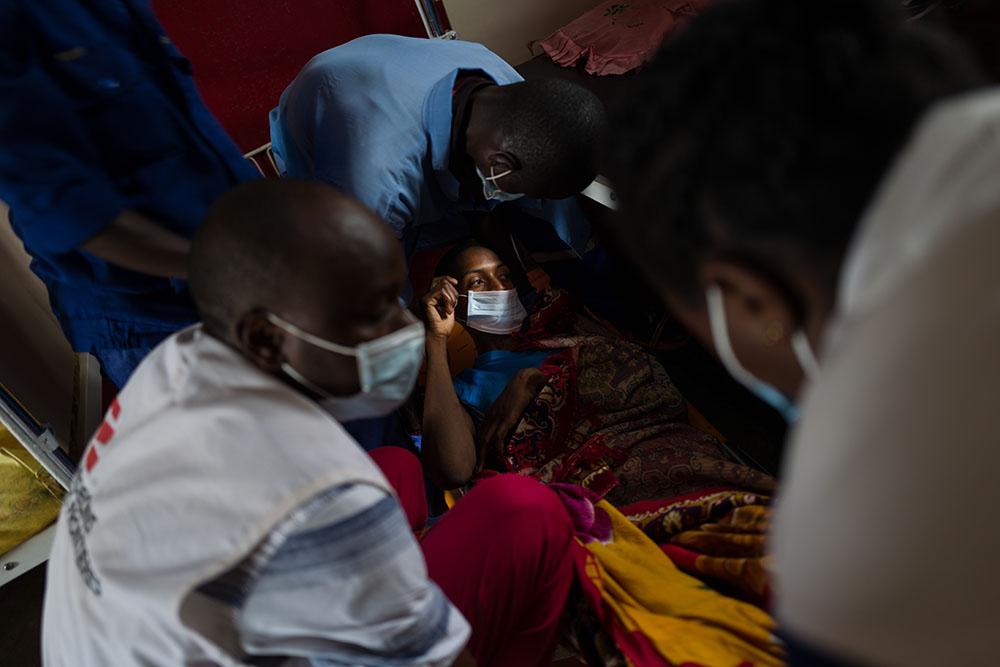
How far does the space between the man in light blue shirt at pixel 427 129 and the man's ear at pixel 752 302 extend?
1213mm

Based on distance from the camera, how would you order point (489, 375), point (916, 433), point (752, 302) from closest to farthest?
point (916, 433) → point (752, 302) → point (489, 375)

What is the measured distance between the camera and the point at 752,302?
614 mm

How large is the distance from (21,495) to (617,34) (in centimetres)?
307

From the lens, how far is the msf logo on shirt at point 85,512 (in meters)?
0.90

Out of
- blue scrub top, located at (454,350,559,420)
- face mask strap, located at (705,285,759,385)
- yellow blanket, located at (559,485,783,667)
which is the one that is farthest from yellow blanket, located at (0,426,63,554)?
face mask strap, located at (705,285,759,385)

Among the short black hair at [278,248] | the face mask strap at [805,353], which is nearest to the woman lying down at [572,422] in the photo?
the face mask strap at [805,353]

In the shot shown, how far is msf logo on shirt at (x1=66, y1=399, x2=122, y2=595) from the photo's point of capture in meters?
0.90

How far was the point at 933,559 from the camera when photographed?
17.4 inches

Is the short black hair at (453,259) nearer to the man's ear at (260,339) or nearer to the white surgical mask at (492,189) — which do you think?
the white surgical mask at (492,189)

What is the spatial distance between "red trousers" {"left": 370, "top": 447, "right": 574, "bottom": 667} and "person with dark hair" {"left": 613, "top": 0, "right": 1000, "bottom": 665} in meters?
0.80

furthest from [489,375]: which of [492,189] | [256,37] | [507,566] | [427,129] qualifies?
[256,37]

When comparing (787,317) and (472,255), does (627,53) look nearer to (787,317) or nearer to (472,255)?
(472,255)

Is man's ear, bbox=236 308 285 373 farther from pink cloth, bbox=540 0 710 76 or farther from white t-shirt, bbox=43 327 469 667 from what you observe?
pink cloth, bbox=540 0 710 76

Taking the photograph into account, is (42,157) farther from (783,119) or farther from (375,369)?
(783,119)
